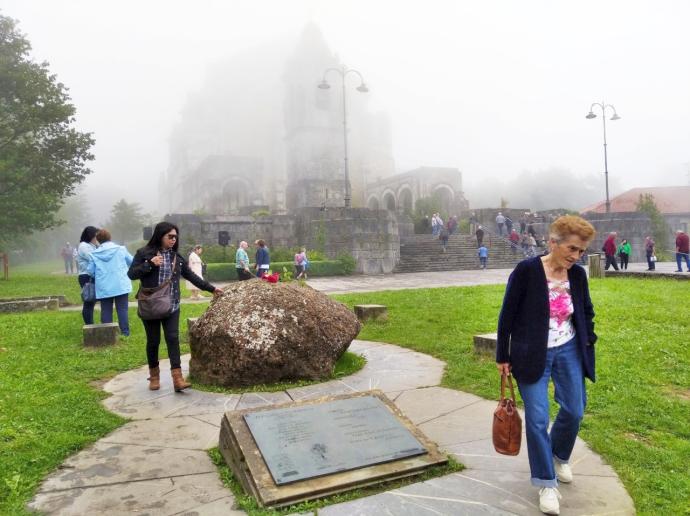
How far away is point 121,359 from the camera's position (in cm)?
627

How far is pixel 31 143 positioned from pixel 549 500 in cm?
2252

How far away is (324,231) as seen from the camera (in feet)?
78.5

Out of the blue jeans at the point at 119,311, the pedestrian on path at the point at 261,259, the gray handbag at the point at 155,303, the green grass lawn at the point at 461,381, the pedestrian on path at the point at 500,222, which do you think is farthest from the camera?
the pedestrian on path at the point at 500,222

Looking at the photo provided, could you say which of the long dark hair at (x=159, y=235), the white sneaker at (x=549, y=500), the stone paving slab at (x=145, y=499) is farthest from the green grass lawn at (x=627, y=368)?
the long dark hair at (x=159, y=235)

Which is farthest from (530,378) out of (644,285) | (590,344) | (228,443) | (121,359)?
(644,285)

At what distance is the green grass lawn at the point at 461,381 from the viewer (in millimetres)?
3141

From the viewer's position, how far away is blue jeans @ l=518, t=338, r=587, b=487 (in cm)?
263

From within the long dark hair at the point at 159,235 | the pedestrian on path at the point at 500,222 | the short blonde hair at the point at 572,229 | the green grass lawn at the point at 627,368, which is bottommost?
the green grass lawn at the point at 627,368

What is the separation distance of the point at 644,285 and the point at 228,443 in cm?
1224

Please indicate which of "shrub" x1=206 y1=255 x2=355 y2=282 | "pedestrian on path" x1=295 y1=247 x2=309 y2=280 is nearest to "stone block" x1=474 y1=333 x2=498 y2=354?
"pedestrian on path" x1=295 y1=247 x2=309 y2=280

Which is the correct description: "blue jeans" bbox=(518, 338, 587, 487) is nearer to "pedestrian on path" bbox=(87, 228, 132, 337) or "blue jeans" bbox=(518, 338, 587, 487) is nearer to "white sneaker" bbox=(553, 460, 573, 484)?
"white sneaker" bbox=(553, 460, 573, 484)

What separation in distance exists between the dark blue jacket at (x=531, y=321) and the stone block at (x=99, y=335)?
5.91 meters

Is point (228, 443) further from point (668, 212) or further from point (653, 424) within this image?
point (668, 212)

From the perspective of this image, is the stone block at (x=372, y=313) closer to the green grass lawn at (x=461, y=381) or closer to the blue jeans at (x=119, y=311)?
the green grass lawn at (x=461, y=381)
